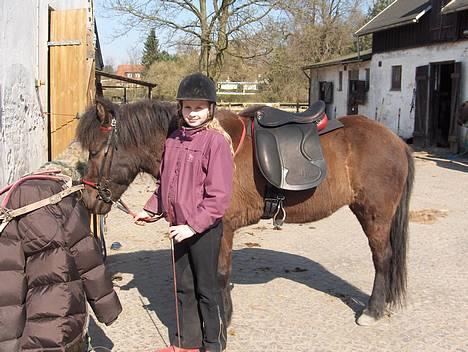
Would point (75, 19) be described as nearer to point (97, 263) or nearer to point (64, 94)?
point (64, 94)

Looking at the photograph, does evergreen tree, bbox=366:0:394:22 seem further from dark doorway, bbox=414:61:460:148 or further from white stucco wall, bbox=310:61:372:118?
dark doorway, bbox=414:61:460:148

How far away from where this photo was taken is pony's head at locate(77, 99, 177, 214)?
326 cm

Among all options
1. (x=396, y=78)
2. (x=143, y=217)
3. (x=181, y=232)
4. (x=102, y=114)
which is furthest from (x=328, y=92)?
(x=181, y=232)

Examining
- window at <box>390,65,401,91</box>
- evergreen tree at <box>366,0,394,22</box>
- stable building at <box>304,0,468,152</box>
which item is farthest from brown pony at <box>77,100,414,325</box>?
evergreen tree at <box>366,0,394,22</box>

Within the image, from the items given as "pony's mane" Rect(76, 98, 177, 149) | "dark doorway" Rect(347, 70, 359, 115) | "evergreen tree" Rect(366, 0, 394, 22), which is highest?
"evergreen tree" Rect(366, 0, 394, 22)

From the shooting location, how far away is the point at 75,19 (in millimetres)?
5414

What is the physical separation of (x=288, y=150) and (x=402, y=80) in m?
15.9

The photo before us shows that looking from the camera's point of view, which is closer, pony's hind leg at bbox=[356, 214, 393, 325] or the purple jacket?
the purple jacket

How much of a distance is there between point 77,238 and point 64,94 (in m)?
3.78

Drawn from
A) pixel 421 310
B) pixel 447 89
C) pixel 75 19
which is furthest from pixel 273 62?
pixel 421 310

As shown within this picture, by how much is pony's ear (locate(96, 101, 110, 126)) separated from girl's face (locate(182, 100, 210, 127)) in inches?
28.5

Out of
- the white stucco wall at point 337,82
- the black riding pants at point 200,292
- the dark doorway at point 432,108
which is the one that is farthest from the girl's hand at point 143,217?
the white stucco wall at point 337,82

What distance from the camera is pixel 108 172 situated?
3.33m

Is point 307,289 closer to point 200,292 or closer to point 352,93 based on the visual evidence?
point 200,292
